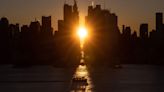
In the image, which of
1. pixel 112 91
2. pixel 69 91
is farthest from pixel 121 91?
pixel 69 91

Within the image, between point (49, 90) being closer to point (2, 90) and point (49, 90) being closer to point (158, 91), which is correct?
point (2, 90)

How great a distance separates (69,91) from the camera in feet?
415

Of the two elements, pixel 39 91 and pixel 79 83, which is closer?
pixel 39 91

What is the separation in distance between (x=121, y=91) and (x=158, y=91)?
6.92 meters

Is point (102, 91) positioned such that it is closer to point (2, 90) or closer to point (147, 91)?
point (147, 91)

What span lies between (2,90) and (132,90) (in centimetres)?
2504

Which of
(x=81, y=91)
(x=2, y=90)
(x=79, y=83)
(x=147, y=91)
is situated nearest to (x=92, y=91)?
(x=81, y=91)

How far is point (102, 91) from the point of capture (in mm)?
129375

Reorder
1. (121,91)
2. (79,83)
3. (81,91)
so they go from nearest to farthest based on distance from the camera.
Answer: (81,91) < (121,91) < (79,83)

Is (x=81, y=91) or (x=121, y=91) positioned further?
(x=121, y=91)

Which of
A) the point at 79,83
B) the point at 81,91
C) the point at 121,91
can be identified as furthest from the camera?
the point at 79,83

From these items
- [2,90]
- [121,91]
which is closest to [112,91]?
[121,91]

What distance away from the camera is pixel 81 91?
121m

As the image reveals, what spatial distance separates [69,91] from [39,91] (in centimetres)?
579
